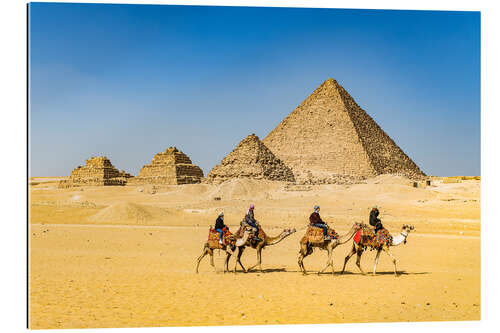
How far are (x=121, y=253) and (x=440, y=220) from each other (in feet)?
47.6

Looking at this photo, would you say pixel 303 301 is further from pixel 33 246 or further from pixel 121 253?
pixel 33 246

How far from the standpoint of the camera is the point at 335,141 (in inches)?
3282

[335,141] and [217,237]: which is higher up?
[335,141]

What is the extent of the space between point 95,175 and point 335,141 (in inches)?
1469

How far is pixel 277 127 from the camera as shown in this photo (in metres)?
95.3

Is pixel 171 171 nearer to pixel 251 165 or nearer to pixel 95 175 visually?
pixel 95 175

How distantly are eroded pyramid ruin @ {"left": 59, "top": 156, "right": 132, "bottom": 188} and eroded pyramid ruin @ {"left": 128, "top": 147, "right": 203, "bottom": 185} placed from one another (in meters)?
5.64

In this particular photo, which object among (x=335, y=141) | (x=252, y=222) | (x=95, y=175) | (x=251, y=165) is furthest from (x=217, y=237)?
(x=335, y=141)

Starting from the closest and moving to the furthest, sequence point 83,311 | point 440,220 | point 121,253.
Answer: point 83,311 < point 121,253 < point 440,220

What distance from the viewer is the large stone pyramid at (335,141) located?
255 feet

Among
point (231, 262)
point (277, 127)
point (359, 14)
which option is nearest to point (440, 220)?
point (231, 262)

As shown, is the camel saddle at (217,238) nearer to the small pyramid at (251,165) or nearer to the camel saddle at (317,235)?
the camel saddle at (317,235)

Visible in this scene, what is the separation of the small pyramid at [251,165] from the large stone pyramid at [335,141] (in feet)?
52.9

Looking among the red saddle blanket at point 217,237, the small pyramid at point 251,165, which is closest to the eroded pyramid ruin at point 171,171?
the small pyramid at point 251,165
